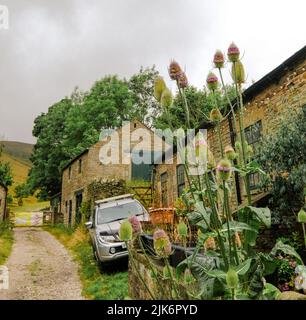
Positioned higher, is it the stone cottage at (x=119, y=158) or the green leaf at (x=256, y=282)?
the stone cottage at (x=119, y=158)

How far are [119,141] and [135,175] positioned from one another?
2.85 m

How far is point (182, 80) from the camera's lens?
1.97 meters

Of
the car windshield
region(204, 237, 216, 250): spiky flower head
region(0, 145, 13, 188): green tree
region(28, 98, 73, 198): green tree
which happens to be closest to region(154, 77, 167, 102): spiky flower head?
region(204, 237, 216, 250): spiky flower head

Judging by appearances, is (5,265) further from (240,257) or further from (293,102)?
(240,257)

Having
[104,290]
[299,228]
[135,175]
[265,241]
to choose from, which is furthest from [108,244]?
[135,175]

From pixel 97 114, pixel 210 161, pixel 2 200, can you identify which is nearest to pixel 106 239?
pixel 210 161

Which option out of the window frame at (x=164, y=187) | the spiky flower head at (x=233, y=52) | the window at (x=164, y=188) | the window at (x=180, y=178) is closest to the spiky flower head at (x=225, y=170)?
the spiky flower head at (x=233, y=52)

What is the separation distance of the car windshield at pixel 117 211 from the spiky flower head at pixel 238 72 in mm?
7910

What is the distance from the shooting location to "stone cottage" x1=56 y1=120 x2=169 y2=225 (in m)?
22.0

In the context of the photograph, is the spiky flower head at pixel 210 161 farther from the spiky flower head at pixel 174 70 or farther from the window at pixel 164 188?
the window at pixel 164 188

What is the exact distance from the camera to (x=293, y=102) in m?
7.41

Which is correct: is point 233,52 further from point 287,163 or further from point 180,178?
point 180,178

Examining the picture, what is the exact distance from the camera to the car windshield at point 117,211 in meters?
9.57
